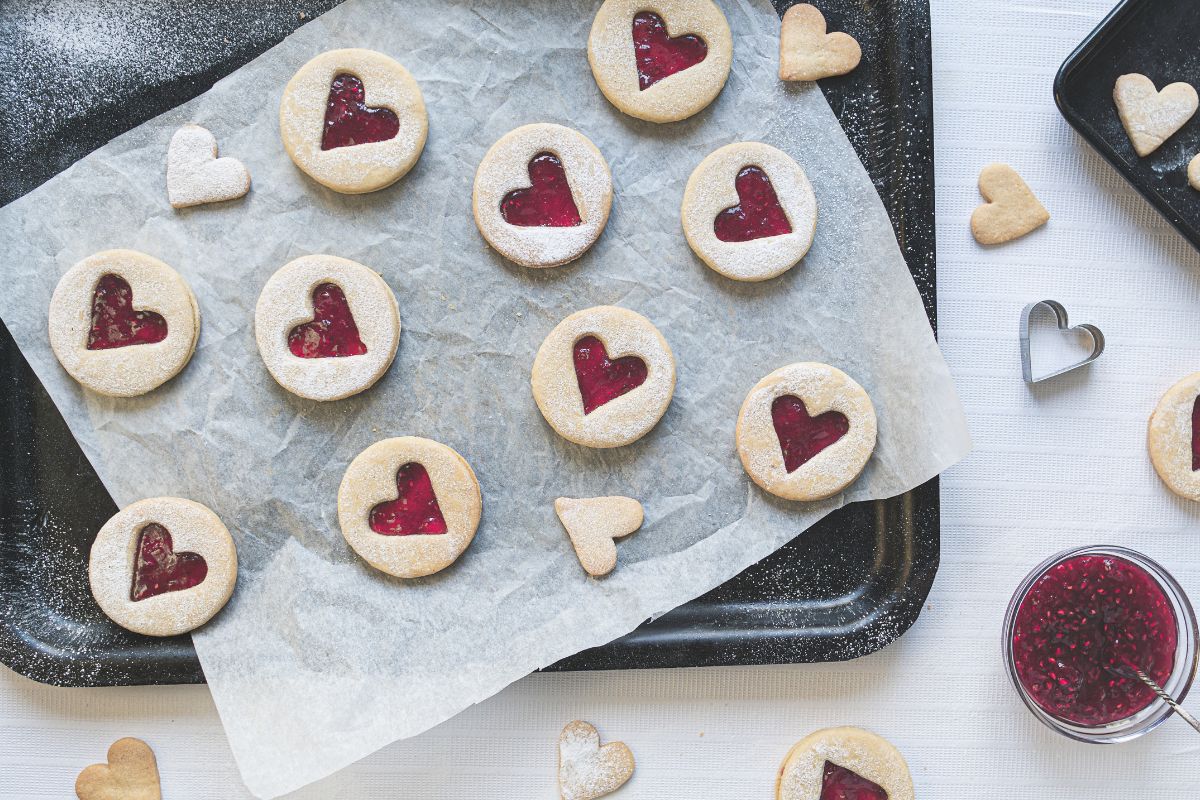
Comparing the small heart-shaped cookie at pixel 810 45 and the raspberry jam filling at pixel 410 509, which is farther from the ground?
the small heart-shaped cookie at pixel 810 45

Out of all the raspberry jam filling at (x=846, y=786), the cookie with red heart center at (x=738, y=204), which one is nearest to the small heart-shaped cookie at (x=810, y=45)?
the cookie with red heart center at (x=738, y=204)

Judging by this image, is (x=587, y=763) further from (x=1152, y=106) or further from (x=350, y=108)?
(x=1152, y=106)

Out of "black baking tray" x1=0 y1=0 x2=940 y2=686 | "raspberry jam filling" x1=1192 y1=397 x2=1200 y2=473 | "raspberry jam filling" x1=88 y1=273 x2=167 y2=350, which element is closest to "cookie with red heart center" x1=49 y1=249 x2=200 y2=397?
"raspberry jam filling" x1=88 y1=273 x2=167 y2=350

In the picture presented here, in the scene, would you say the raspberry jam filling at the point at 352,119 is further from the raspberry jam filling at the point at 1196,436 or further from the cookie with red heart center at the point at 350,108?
the raspberry jam filling at the point at 1196,436

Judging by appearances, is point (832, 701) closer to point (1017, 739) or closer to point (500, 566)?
point (1017, 739)

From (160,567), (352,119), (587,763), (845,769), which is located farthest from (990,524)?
(160,567)

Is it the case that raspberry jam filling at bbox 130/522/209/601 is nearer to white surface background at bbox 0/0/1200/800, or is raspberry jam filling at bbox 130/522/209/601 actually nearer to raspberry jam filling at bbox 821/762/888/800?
white surface background at bbox 0/0/1200/800
